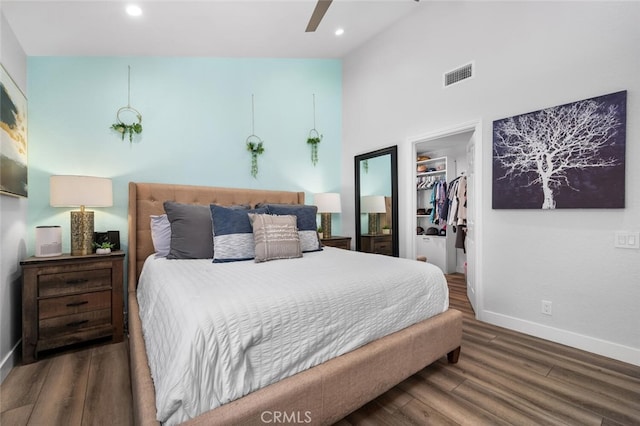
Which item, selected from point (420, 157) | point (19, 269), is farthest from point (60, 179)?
point (420, 157)

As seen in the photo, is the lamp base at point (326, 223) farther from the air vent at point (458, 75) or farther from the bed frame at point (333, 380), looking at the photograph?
the bed frame at point (333, 380)

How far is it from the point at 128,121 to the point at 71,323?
1.92 metres

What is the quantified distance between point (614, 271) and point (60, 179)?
4.35 meters

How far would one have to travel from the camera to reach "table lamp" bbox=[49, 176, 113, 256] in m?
2.30

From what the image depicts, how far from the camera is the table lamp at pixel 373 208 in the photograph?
397 centimetres

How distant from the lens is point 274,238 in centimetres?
230

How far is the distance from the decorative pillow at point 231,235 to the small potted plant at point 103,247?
97 centimetres

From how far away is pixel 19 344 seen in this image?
2145mm

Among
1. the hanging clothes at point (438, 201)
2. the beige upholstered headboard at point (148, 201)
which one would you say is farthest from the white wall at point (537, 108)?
the beige upholstered headboard at point (148, 201)

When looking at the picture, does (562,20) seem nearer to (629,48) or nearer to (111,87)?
(629,48)

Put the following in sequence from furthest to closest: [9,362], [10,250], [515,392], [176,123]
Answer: [176,123], [10,250], [9,362], [515,392]

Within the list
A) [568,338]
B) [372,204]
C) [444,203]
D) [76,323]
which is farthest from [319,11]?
[444,203]

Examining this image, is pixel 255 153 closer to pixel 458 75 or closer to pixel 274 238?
pixel 274 238

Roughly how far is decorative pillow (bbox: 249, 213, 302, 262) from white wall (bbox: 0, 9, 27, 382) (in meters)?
1.69
